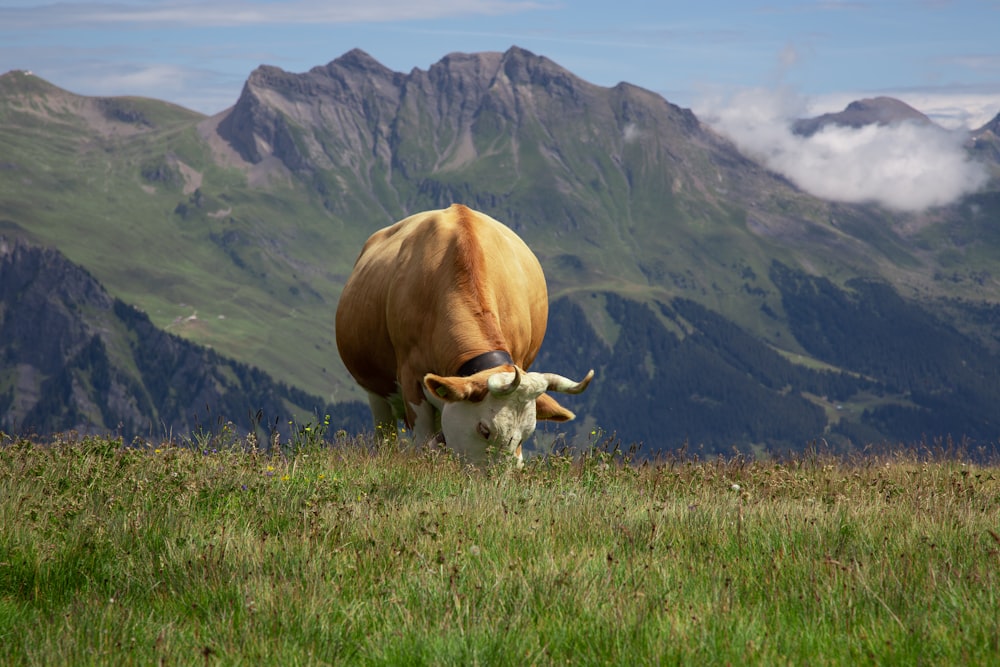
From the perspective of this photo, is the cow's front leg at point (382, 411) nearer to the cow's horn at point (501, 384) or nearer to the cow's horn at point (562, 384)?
the cow's horn at point (562, 384)

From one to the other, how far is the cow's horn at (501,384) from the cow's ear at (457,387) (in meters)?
0.14

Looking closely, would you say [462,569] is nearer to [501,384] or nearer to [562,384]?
[501,384]

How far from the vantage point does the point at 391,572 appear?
598 cm

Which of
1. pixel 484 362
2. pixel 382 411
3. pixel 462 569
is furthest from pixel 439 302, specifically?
pixel 462 569

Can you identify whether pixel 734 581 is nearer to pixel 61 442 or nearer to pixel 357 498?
pixel 357 498

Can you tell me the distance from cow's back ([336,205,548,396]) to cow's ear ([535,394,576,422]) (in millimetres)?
861

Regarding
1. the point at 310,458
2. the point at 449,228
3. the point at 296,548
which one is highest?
the point at 449,228

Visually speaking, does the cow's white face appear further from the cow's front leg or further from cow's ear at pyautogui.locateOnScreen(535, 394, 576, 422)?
the cow's front leg

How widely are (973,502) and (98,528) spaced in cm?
719

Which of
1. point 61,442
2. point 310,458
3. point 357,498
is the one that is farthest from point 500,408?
point 61,442

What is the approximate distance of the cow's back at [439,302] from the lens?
12578 millimetres

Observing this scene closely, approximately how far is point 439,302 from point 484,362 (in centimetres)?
158

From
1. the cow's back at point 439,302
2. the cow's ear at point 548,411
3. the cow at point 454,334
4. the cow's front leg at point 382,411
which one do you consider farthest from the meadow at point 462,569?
the cow's front leg at point 382,411

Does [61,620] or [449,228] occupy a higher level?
[449,228]
